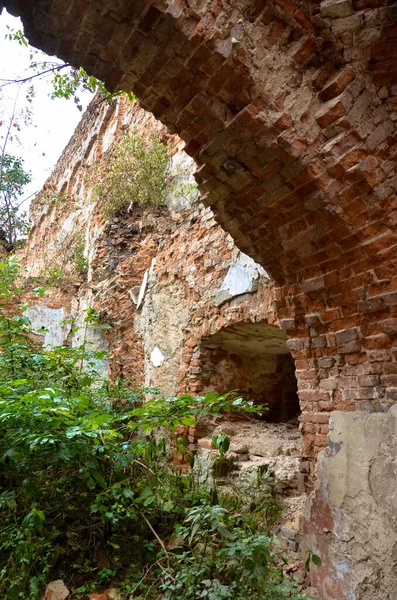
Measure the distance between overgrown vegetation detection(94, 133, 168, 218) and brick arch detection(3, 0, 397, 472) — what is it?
377 centimetres

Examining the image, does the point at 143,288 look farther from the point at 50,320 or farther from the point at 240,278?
the point at 50,320

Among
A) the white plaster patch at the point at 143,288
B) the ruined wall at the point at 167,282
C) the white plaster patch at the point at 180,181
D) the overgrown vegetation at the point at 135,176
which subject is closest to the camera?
the ruined wall at the point at 167,282

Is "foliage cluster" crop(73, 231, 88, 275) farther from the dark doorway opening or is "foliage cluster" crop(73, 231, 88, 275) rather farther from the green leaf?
the green leaf

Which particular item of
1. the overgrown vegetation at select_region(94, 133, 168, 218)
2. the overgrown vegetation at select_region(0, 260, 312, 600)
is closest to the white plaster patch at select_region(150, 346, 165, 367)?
the overgrown vegetation at select_region(0, 260, 312, 600)

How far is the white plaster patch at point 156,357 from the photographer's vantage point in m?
5.32

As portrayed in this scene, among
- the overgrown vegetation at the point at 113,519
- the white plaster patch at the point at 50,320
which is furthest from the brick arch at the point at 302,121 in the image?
the white plaster patch at the point at 50,320

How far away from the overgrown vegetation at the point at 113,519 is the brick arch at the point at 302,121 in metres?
0.84

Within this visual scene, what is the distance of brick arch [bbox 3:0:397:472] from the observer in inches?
87.0

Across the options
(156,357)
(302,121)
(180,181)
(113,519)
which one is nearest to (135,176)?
(180,181)

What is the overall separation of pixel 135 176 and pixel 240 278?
3.70 metres

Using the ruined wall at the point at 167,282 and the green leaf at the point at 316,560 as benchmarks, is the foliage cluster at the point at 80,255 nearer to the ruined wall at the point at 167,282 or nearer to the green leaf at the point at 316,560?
the ruined wall at the point at 167,282

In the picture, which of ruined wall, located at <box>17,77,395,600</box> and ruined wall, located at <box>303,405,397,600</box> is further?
ruined wall, located at <box>17,77,395,600</box>

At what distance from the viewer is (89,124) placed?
12141 mm

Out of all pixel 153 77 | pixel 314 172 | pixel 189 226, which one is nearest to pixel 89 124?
pixel 189 226
